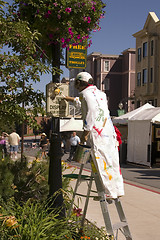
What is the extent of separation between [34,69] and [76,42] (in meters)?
1.07

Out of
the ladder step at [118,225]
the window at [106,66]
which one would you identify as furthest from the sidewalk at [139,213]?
the window at [106,66]

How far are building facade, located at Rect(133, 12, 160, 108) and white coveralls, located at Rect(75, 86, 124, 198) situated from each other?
33607 mm

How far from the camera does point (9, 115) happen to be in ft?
17.7

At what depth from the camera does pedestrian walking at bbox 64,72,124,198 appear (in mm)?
4375

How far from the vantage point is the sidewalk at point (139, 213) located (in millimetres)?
6285

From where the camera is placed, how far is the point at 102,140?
4.44 metres

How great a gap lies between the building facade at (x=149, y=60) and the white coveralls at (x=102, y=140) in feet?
110

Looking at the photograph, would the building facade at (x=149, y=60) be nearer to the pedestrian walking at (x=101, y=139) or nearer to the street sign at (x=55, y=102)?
the street sign at (x=55, y=102)

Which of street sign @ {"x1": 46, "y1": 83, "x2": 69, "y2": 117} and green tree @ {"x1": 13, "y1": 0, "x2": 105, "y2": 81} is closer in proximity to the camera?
green tree @ {"x1": 13, "y1": 0, "x2": 105, "y2": 81}

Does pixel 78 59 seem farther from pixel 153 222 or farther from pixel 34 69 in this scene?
pixel 153 222

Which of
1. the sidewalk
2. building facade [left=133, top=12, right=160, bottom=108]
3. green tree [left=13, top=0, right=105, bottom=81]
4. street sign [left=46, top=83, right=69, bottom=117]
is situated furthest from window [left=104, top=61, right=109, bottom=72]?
street sign [left=46, top=83, right=69, bottom=117]

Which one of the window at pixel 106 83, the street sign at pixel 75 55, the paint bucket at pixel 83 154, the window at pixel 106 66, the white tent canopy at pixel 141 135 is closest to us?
the paint bucket at pixel 83 154

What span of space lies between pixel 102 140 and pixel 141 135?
15.2m

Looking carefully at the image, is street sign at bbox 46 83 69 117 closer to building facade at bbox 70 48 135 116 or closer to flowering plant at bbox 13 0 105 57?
flowering plant at bbox 13 0 105 57
